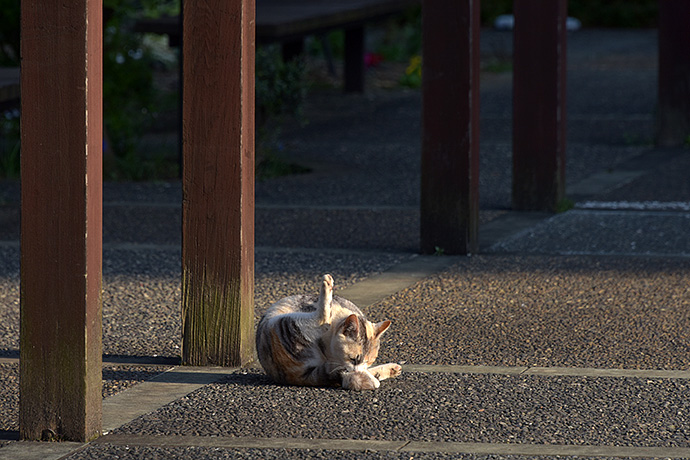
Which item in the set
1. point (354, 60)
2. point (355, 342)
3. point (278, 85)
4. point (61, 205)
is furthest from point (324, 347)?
point (354, 60)

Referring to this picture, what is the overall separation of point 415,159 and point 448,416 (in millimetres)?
8322

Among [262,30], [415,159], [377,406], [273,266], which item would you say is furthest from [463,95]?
[262,30]

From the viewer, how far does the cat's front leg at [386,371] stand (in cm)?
465

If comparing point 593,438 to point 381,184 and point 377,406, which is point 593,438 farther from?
point 381,184

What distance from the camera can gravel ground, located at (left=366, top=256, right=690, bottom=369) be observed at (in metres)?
5.14

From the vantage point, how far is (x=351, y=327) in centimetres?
450

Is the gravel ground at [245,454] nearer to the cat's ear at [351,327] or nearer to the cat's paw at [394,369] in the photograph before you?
the cat's ear at [351,327]

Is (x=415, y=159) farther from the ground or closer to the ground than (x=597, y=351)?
farther from the ground

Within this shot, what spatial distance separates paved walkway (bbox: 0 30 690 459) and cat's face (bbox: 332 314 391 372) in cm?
13

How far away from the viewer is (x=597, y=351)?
5.20 metres

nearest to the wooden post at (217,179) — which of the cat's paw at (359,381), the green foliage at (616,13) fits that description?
the cat's paw at (359,381)

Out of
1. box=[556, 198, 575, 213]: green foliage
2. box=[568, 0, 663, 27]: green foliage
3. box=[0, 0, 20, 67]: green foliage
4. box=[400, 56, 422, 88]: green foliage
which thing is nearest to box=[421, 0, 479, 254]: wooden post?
box=[556, 198, 575, 213]: green foliage

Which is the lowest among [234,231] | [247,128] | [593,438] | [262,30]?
[593,438]

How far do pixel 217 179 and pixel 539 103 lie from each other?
482 cm
